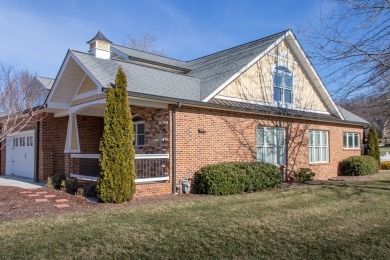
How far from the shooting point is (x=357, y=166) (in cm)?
1905

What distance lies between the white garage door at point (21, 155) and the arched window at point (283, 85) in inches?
449

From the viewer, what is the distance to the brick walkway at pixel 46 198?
9091mm

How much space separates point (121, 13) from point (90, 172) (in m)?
7.72

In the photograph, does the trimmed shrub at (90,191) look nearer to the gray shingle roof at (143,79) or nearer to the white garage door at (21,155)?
the gray shingle roof at (143,79)

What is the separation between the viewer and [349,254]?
207 inches

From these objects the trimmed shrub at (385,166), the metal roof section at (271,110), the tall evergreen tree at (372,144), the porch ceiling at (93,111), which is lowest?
the trimmed shrub at (385,166)

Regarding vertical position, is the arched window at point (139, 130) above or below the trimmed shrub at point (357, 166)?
above

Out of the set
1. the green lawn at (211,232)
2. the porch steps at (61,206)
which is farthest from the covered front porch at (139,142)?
the green lawn at (211,232)

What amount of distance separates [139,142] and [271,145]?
19.5 feet

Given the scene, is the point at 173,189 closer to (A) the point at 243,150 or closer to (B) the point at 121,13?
(A) the point at 243,150

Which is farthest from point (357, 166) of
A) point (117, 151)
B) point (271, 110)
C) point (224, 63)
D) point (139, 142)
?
point (117, 151)

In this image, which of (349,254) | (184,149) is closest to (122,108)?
(184,149)

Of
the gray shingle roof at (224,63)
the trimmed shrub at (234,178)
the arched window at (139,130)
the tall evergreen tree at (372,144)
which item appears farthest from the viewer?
the tall evergreen tree at (372,144)

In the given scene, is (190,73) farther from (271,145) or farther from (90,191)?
(90,191)
